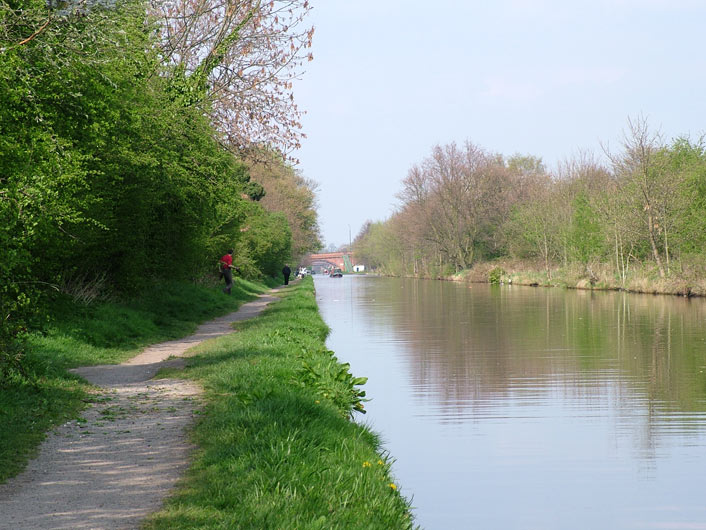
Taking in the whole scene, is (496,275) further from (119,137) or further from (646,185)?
(119,137)

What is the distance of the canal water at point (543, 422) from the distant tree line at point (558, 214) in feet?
69.3

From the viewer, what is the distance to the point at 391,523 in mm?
6438

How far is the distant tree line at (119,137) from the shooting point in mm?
9383

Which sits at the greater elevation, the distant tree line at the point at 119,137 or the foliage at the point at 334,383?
the distant tree line at the point at 119,137

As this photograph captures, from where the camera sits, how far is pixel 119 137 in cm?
1681

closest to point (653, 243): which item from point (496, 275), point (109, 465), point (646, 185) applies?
point (646, 185)

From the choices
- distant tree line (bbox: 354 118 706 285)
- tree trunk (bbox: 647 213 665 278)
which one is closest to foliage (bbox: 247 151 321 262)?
distant tree line (bbox: 354 118 706 285)

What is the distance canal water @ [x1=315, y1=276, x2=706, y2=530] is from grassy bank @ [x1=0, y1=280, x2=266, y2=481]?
3948mm

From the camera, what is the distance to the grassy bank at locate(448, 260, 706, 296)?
42.0 m

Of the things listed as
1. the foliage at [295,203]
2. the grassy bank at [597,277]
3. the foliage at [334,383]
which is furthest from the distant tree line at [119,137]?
the foliage at [295,203]

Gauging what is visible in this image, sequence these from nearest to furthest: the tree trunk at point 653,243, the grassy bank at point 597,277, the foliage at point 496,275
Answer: the grassy bank at point 597,277 → the tree trunk at point 653,243 → the foliage at point 496,275

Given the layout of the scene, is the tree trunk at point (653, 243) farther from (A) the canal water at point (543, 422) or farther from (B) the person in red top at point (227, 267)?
(B) the person in red top at point (227, 267)

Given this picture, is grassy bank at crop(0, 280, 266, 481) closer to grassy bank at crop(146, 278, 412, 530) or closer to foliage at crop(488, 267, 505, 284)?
grassy bank at crop(146, 278, 412, 530)

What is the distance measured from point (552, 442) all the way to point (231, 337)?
903cm
